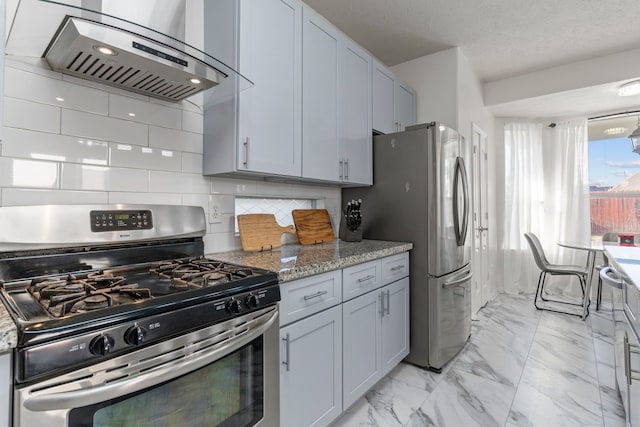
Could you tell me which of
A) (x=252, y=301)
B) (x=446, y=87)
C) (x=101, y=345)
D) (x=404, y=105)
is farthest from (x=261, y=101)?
(x=446, y=87)

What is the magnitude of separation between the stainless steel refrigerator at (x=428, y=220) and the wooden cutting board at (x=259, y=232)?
89 cm

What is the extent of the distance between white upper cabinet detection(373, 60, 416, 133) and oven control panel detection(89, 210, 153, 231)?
1805mm

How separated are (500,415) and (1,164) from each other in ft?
8.50

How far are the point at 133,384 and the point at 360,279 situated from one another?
1.20 meters

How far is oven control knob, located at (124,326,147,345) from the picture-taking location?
2.70 feet

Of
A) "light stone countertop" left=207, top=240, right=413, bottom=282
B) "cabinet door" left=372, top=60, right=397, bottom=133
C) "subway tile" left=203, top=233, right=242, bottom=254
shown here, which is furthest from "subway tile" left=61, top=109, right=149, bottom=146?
"cabinet door" left=372, top=60, right=397, bottom=133

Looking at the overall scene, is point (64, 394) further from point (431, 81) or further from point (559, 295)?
point (559, 295)

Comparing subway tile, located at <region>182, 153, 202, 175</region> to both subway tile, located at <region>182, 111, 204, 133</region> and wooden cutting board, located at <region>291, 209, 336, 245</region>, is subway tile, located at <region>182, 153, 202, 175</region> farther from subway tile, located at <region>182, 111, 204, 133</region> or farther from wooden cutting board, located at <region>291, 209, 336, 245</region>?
wooden cutting board, located at <region>291, 209, 336, 245</region>

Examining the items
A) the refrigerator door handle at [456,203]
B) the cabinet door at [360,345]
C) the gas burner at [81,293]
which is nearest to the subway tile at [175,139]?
the gas burner at [81,293]

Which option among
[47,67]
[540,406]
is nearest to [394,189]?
[540,406]

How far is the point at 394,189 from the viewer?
97.0 inches

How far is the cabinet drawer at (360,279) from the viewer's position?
66.7 inches

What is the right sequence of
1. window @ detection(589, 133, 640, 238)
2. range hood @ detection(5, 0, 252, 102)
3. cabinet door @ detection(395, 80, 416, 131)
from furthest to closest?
window @ detection(589, 133, 640, 238), cabinet door @ detection(395, 80, 416, 131), range hood @ detection(5, 0, 252, 102)

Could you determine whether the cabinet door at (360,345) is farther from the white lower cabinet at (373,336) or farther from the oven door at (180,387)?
the oven door at (180,387)
